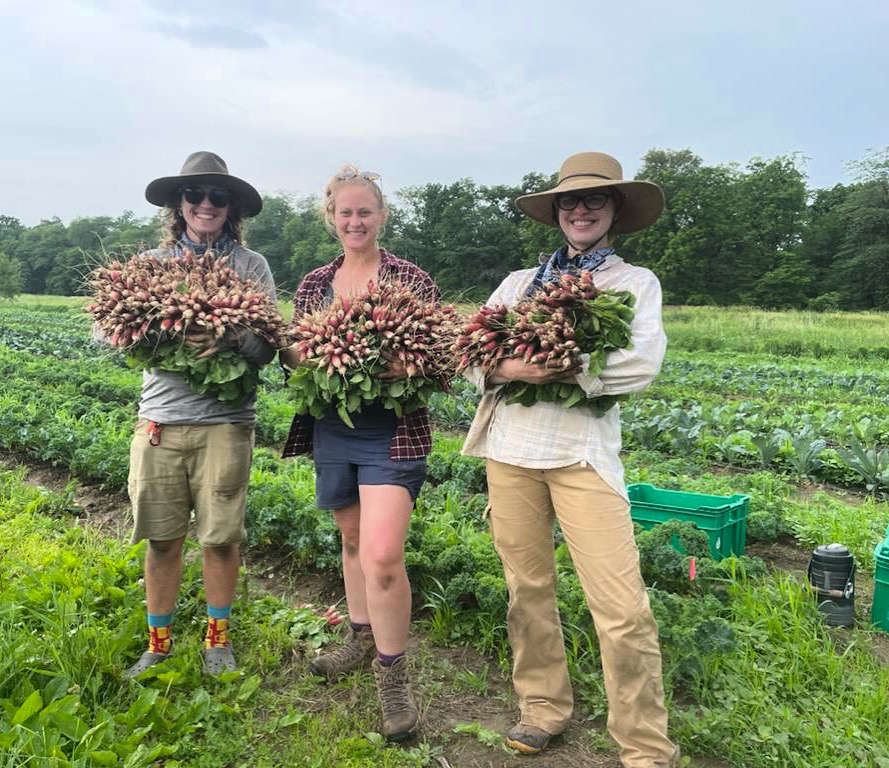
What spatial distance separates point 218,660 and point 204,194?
6.87 feet

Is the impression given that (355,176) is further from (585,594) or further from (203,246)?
(585,594)

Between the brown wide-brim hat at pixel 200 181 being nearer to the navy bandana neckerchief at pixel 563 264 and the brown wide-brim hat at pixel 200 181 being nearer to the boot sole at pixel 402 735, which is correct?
the navy bandana neckerchief at pixel 563 264

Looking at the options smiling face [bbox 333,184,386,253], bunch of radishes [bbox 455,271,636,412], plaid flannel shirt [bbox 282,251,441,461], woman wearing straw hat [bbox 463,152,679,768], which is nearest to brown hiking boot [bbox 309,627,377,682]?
woman wearing straw hat [bbox 463,152,679,768]

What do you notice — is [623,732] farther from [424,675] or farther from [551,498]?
[424,675]

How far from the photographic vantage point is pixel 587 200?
2.64m

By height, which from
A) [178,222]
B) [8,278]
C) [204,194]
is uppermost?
[8,278]

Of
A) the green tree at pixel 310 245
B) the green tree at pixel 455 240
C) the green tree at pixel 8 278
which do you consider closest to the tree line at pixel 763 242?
the green tree at pixel 8 278

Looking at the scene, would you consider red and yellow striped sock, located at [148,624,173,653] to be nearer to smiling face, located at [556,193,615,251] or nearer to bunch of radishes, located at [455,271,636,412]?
bunch of radishes, located at [455,271,636,412]

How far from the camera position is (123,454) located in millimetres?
5793

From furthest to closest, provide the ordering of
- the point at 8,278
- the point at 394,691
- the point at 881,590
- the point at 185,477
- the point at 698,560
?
the point at 8,278, the point at 698,560, the point at 881,590, the point at 185,477, the point at 394,691

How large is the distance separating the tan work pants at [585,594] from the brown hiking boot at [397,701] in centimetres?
45

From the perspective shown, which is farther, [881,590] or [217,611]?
[881,590]

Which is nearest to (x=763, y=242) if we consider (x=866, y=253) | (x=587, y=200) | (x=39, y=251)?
(x=866, y=253)

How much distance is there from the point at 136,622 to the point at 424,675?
1.39 metres
